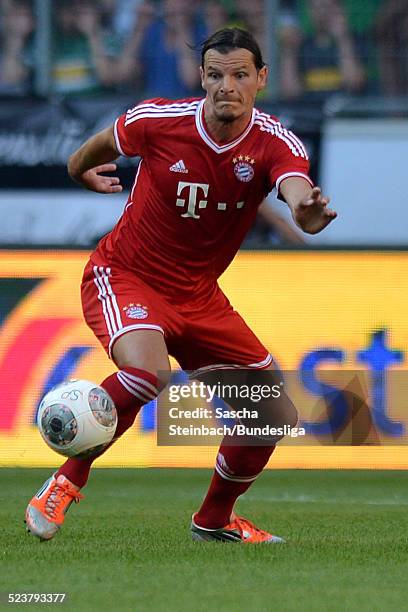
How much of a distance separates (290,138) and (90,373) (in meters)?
3.75

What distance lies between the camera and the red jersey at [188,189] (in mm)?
5547

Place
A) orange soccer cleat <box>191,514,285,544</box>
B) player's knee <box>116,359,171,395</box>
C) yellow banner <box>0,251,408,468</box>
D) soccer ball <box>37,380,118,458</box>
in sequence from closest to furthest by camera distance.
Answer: soccer ball <box>37,380,118,458</box>
player's knee <box>116,359,171,395</box>
orange soccer cleat <box>191,514,285,544</box>
yellow banner <box>0,251,408,468</box>

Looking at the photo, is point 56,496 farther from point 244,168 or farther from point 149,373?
point 244,168

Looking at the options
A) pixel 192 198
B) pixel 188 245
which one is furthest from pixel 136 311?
pixel 192 198

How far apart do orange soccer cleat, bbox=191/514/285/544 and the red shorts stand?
0.69 meters

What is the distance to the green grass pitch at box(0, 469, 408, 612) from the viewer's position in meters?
4.32

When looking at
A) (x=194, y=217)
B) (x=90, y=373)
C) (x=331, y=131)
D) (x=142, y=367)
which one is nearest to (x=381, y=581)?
(x=142, y=367)

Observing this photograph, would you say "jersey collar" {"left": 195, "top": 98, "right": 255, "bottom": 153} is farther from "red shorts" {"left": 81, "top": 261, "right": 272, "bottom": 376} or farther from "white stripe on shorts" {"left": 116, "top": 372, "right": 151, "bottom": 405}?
"white stripe on shorts" {"left": 116, "top": 372, "right": 151, "bottom": 405}

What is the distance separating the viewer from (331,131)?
12.1m

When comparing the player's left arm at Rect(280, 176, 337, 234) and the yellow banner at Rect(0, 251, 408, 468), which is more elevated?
the player's left arm at Rect(280, 176, 337, 234)

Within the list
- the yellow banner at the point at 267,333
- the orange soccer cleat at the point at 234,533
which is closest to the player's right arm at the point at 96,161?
the orange soccer cleat at the point at 234,533

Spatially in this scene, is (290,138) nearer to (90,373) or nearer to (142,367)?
(142,367)

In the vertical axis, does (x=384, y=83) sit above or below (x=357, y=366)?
above

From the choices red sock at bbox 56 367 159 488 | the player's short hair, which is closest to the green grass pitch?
red sock at bbox 56 367 159 488
